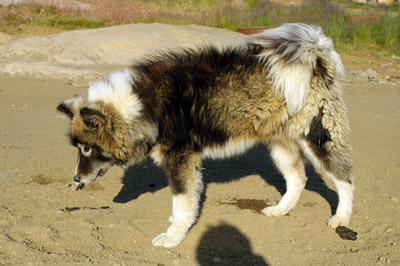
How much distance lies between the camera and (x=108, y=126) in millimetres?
4500

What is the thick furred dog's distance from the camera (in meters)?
4.61

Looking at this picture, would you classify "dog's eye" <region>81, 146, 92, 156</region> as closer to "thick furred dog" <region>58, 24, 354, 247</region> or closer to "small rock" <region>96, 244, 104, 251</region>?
"thick furred dog" <region>58, 24, 354, 247</region>

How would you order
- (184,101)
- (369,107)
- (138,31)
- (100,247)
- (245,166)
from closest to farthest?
(100,247)
(184,101)
(245,166)
(369,107)
(138,31)

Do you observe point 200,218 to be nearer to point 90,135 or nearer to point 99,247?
point 99,247

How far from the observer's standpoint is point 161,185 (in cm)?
616

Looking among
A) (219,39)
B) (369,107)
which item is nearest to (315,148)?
(369,107)

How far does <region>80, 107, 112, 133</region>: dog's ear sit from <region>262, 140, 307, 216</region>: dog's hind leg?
1896 millimetres

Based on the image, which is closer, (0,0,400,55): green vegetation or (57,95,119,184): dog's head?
(57,95,119,184): dog's head

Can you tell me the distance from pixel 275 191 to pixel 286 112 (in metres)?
1.63

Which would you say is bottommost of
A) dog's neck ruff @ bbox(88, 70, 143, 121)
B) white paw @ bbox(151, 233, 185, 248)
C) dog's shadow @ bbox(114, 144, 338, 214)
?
dog's shadow @ bbox(114, 144, 338, 214)

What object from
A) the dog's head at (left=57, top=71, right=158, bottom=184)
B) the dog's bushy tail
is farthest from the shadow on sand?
the dog's bushy tail

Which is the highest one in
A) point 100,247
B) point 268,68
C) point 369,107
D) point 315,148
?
point 268,68

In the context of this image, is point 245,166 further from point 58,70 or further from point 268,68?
point 58,70

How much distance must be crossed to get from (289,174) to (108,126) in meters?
2.18
